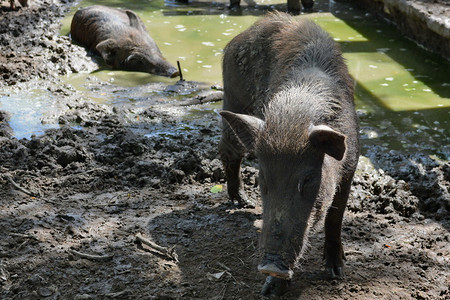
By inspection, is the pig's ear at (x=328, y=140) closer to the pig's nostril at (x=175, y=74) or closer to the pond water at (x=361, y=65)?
the pond water at (x=361, y=65)

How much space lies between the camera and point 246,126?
3258 millimetres

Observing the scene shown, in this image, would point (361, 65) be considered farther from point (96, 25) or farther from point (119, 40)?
point (96, 25)

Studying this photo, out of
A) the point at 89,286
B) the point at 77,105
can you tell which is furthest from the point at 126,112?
the point at 89,286

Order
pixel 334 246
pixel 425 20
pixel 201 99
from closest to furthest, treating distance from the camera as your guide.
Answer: pixel 334 246 → pixel 201 99 → pixel 425 20

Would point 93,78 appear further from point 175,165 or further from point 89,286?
point 89,286

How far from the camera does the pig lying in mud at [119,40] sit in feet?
28.0

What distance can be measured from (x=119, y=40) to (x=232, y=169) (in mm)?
5110

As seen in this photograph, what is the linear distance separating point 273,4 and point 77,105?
664cm

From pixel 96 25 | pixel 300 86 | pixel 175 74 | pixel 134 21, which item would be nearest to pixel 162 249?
pixel 300 86

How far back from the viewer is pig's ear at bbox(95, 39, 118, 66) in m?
8.79

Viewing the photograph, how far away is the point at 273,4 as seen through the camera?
12.2 m

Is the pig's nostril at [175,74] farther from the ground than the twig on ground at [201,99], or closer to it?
farther from the ground

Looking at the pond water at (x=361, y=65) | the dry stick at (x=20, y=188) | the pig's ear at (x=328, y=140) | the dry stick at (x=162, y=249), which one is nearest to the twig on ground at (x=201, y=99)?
the pond water at (x=361, y=65)

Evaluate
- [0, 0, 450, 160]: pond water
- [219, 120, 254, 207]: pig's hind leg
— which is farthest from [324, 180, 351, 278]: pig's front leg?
[0, 0, 450, 160]: pond water
